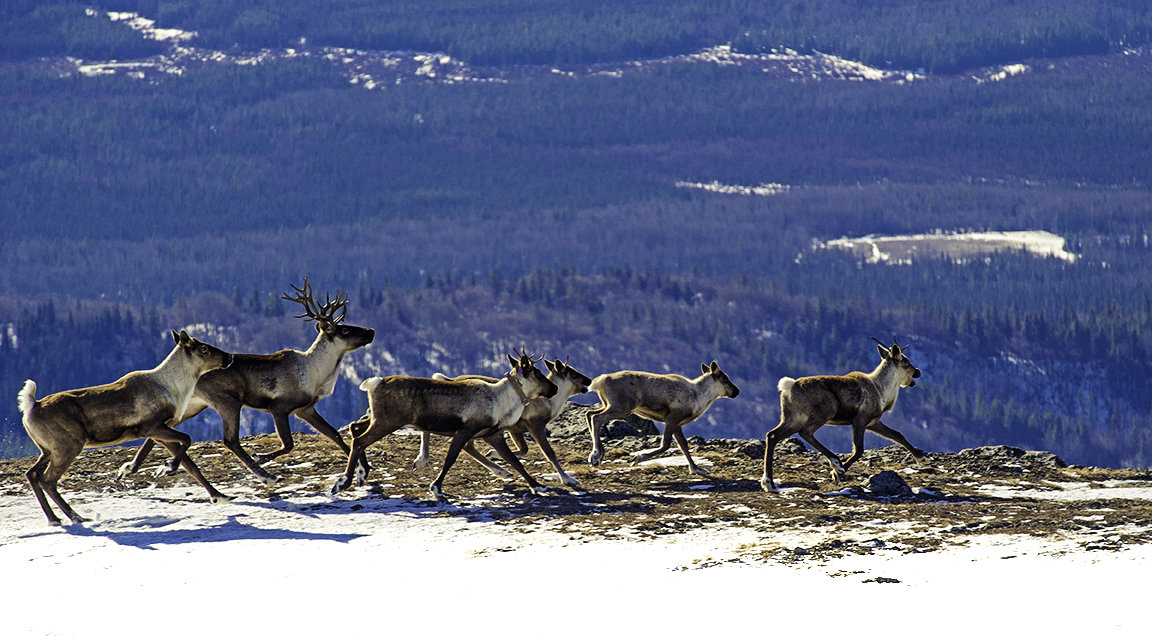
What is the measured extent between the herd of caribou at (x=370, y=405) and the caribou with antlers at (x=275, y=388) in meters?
0.02

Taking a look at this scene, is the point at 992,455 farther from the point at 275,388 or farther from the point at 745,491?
the point at 275,388

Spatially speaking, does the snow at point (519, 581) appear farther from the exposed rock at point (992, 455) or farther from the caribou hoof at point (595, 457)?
the exposed rock at point (992, 455)

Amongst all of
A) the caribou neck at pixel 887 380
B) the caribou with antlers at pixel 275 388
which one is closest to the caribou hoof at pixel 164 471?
the caribou with antlers at pixel 275 388

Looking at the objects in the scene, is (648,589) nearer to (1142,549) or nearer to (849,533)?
(849,533)

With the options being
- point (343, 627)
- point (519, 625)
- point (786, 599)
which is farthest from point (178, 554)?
point (786, 599)

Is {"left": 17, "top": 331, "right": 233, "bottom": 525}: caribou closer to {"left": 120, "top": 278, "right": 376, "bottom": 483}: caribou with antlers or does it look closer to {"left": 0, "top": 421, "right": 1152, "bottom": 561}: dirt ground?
{"left": 120, "top": 278, "right": 376, "bottom": 483}: caribou with antlers

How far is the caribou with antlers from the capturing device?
27703mm

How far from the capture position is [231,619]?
1966 cm

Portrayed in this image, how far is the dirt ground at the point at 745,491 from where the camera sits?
22.9m

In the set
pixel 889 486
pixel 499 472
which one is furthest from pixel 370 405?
pixel 889 486

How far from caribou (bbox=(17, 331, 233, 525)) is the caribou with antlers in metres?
1.47

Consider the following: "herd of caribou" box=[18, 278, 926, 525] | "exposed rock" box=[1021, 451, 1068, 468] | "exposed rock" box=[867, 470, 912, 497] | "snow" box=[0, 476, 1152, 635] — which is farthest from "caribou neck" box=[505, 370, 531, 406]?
"exposed rock" box=[1021, 451, 1068, 468]

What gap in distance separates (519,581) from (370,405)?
585 cm

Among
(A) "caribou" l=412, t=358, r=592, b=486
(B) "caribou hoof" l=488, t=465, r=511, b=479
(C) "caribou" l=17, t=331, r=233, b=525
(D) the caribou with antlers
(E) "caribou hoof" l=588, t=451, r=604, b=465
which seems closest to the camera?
(C) "caribou" l=17, t=331, r=233, b=525
